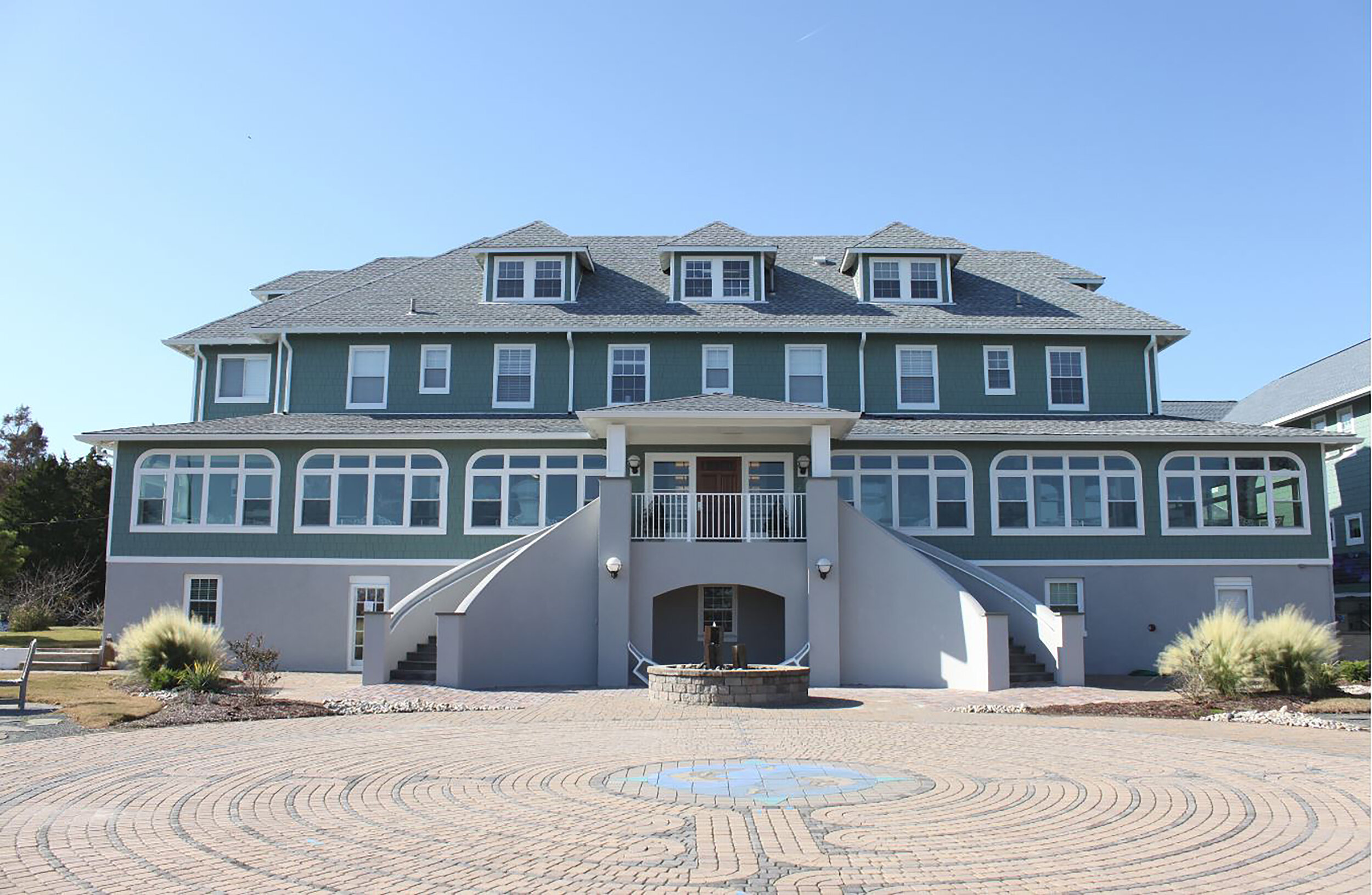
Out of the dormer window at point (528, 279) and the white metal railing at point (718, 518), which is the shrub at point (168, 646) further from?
the dormer window at point (528, 279)

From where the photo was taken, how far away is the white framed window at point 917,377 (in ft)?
86.3

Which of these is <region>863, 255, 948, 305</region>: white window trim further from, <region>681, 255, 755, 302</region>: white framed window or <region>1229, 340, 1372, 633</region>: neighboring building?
<region>1229, 340, 1372, 633</region>: neighboring building

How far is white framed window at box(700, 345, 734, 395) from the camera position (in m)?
26.3

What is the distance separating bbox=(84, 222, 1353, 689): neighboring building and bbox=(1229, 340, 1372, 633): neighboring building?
8523mm

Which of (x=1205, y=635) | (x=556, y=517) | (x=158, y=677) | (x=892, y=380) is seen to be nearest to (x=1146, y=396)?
(x=892, y=380)

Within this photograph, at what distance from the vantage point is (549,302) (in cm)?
2738

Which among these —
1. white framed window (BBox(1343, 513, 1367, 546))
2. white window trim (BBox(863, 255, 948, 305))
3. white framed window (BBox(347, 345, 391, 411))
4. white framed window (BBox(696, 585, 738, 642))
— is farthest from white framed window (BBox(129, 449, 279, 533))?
white framed window (BBox(1343, 513, 1367, 546))

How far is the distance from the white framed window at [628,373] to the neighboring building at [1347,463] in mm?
17785

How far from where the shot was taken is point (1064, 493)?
24.5 m

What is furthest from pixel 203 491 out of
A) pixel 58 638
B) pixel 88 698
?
pixel 88 698

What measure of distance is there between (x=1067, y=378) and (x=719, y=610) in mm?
10110

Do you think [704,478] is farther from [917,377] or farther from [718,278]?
[917,377]

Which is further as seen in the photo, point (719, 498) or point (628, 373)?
point (628, 373)

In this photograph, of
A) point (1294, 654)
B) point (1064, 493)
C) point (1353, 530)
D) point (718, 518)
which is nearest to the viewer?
point (1294, 654)
